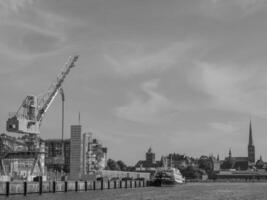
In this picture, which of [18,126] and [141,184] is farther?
[141,184]

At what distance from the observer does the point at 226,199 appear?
90.6 meters

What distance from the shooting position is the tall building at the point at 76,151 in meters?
176

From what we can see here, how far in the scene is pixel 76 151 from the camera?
181 m

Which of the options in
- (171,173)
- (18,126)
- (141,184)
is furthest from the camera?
(171,173)

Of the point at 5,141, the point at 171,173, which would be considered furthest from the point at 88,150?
the point at 5,141

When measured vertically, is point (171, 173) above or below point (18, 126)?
below

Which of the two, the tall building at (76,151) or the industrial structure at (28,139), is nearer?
the industrial structure at (28,139)

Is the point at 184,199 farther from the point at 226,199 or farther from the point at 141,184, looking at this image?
the point at 141,184

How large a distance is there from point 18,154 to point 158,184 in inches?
2220

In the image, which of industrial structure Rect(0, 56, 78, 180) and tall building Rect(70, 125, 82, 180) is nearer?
industrial structure Rect(0, 56, 78, 180)

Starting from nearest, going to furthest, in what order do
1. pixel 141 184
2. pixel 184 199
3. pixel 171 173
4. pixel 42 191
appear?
1. pixel 184 199
2. pixel 42 191
3. pixel 141 184
4. pixel 171 173

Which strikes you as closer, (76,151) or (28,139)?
(28,139)

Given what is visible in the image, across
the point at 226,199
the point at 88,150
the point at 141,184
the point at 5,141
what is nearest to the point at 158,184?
the point at 141,184

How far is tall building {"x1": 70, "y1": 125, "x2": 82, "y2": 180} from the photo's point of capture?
176250 millimetres
